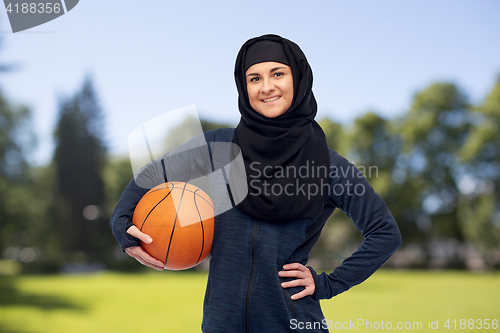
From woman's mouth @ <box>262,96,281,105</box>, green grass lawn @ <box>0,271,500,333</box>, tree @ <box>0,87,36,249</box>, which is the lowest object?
green grass lawn @ <box>0,271,500,333</box>

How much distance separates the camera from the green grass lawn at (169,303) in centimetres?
1357

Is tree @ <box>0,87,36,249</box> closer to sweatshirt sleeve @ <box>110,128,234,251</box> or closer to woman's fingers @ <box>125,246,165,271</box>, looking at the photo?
sweatshirt sleeve @ <box>110,128,234,251</box>

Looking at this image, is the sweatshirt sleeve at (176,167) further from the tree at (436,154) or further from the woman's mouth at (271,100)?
the tree at (436,154)

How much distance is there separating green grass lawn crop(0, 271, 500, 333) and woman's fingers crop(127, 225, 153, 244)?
30.4ft

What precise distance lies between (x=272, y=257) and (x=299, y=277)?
0.59 feet

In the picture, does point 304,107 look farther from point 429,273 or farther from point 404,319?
point 429,273

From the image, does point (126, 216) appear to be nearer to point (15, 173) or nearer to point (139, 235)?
point (139, 235)

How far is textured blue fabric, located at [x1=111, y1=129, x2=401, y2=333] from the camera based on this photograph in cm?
196

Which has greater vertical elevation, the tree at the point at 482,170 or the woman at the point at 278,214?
the woman at the point at 278,214

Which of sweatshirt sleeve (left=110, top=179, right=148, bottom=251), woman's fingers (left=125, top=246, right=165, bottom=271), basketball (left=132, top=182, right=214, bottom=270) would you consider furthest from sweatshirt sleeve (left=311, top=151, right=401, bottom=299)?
sweatshirt sleeve (left=110, top=179, right=148, bottom=251)

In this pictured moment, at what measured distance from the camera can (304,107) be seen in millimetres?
2193

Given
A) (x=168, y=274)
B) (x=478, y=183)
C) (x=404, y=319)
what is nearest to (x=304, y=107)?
(x=404, y=319)

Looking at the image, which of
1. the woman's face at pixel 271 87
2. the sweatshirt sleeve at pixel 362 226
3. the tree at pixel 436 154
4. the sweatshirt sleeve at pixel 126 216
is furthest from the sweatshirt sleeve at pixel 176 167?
the tree at pixel 436 154

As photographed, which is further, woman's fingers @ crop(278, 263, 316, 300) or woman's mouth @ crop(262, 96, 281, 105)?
Result: woman's mouth @ crop(262, 96, 281, 105)
